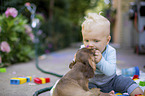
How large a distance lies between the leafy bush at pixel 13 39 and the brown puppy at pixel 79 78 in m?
2.87

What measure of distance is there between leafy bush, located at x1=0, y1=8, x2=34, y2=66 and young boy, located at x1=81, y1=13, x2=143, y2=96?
280 cm

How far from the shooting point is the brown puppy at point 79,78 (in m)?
1.63

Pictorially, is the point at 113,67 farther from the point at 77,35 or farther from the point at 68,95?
the point at 77,35

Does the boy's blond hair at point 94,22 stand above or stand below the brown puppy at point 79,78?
above

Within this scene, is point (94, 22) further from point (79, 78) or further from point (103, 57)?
point (79, 78)

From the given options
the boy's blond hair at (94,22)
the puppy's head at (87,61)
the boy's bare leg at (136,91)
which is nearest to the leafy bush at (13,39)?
the boy's blond hair at (94,22)

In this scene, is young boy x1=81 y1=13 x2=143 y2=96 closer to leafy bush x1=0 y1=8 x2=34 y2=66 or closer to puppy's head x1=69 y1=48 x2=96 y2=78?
puppy's head x1=69 y1=48 x2=96 y2=78

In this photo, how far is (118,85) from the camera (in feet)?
6.96

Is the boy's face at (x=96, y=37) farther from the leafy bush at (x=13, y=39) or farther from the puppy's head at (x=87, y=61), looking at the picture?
the leafy bush at (x=13, y=39)

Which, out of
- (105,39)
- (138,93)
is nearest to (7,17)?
(105,39)

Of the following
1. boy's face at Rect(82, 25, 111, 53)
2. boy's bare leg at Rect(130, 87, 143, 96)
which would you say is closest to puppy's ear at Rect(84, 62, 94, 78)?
boy's face at Rect(82, 25, 111, 53)

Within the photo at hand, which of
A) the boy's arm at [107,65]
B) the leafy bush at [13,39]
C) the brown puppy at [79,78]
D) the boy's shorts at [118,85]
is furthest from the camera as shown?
the leafy bush at [13,39]

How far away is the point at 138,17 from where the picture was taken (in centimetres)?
642

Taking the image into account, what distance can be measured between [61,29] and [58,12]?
1.09 meters
